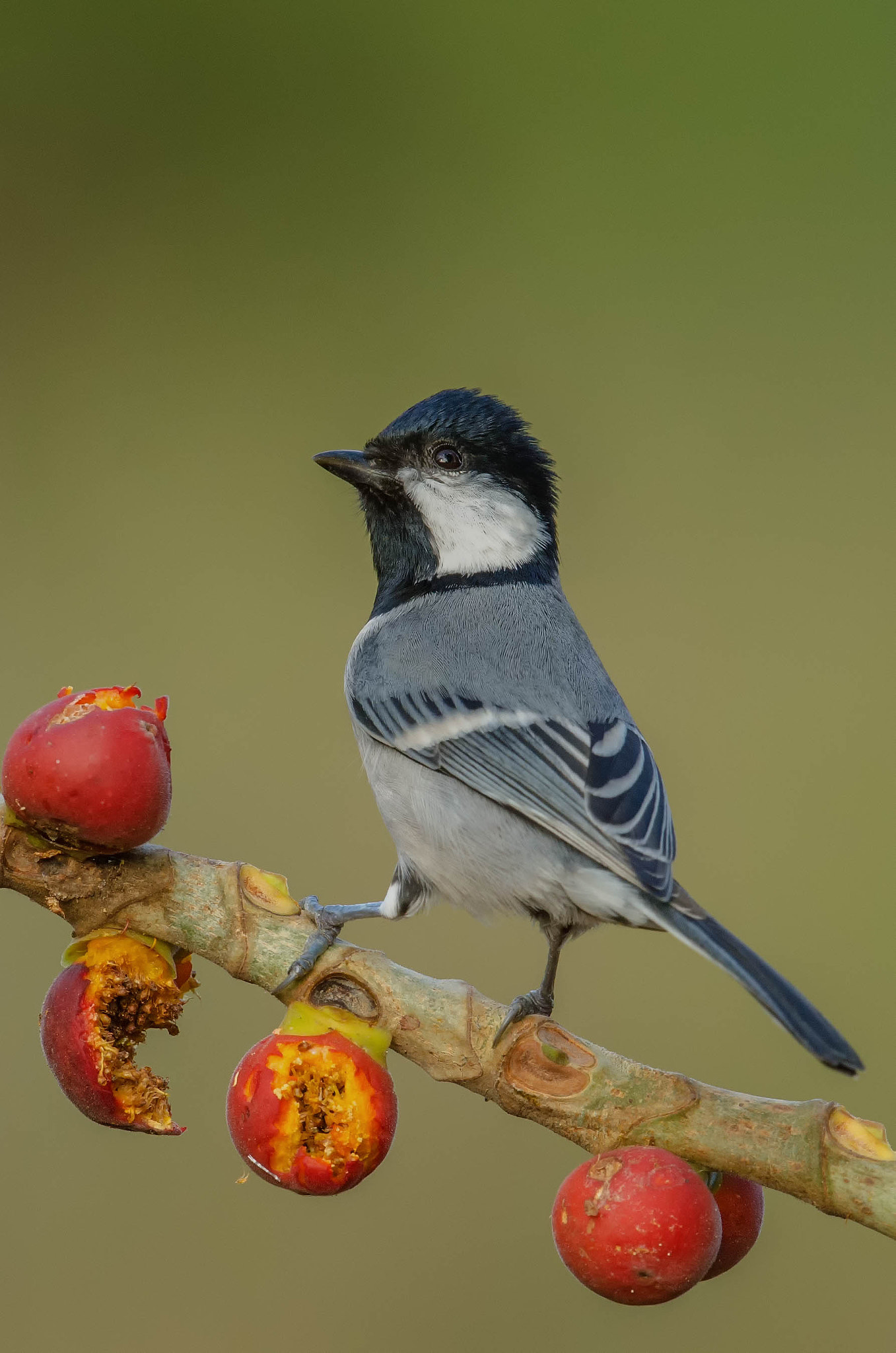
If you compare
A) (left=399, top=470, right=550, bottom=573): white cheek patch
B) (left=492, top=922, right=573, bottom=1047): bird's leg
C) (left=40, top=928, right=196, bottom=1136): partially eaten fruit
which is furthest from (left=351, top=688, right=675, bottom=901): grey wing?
(left=40, top=928, right=196, bottom=1136): partially eaten fruit

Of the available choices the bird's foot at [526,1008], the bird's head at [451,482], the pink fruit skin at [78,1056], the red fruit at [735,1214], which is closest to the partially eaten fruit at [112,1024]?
the pink fruit skin at [78,1056]

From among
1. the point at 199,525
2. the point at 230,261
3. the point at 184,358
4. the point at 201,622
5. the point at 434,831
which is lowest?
the point at 434,831

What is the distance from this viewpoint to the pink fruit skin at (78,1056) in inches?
30.0

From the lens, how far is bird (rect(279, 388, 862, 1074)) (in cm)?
111

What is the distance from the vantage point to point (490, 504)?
1.46m

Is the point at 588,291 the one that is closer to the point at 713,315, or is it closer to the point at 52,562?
the point at 713,315

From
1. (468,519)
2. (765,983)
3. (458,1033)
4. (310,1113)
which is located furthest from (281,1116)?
(468,519)

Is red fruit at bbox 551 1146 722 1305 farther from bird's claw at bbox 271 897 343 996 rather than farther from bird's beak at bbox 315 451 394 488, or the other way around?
bird's beak at bbox 315 451 394 488

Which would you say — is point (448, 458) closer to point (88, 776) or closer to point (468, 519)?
point (468, 519)

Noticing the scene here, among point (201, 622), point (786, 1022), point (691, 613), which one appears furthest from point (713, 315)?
point (786, 1022)

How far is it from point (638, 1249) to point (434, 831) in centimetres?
56

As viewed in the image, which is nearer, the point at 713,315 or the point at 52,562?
the point at 52,562

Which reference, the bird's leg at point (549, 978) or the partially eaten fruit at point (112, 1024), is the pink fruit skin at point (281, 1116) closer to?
the partially eaten fruit at point (112, 1024)

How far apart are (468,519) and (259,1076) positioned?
85cm
